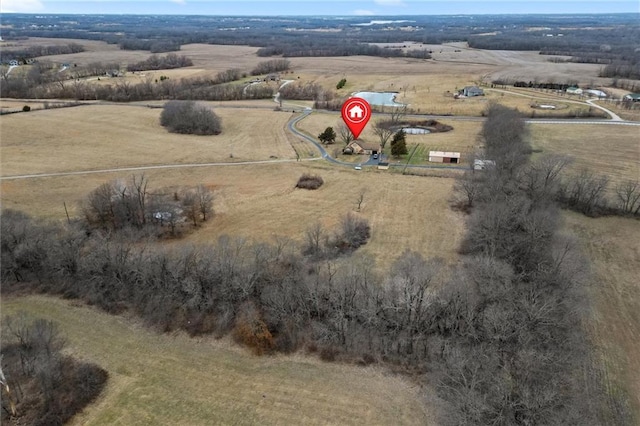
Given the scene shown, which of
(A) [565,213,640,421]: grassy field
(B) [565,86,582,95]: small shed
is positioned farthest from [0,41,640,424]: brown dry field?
(B) [565,86,582,95]: small shed

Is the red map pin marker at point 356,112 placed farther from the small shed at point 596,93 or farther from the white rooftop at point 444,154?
the small shed at point 596,93

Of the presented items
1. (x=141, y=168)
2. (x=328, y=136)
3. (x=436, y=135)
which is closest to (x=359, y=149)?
(x=328, y=136)

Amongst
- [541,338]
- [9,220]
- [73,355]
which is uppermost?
[9,220]

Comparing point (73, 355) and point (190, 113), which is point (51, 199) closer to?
point (73, 355)

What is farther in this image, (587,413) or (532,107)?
(532,107)

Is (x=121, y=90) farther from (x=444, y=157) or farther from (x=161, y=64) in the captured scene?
(x=444, y=157)

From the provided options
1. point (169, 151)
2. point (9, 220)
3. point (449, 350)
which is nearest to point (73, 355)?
point (9, 220)
